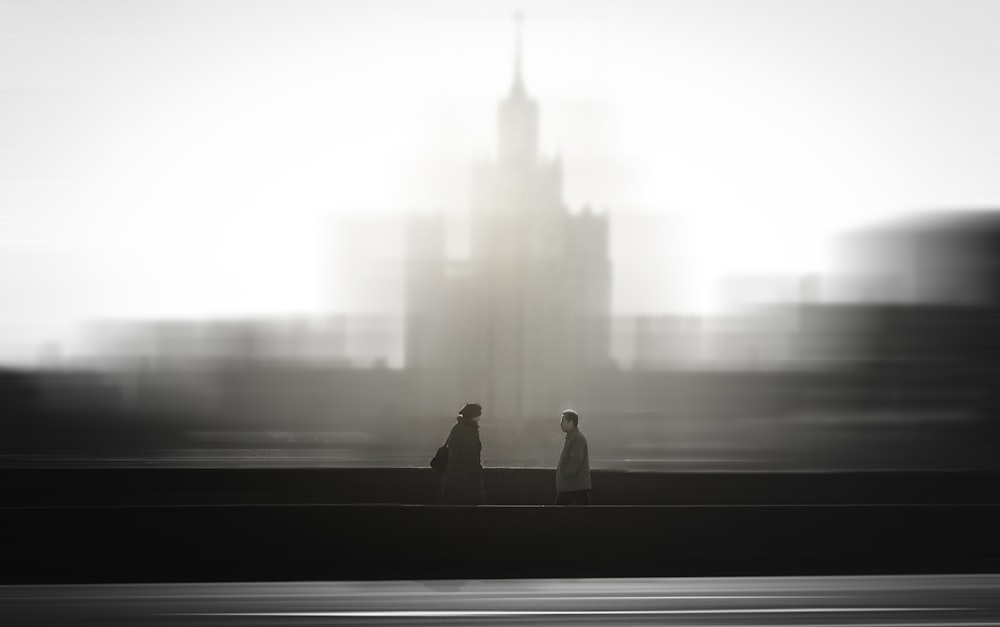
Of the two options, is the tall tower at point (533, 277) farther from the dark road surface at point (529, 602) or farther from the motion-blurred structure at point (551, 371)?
the dark road surface at point (529, 602)

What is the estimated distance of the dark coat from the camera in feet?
54.6

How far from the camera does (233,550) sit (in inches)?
583

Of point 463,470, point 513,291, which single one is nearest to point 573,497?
point 463,470

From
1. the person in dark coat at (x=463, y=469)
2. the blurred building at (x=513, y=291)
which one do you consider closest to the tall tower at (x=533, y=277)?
the blurred building at (x=513, y=291)

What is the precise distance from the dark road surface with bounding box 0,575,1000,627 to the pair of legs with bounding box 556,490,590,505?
1.34 m

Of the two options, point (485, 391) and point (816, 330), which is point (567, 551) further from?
point (485, 391)

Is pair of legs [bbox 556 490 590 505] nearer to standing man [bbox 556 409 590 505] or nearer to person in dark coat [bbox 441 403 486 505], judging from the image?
standing man [bbox 556 409 590 505]

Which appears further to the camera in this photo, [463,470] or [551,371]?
[551,371]

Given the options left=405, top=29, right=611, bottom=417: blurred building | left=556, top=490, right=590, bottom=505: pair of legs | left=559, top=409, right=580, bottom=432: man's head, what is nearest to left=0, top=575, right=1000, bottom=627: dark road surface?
left=556, top=490, right=590, bottom=505: pair of legs

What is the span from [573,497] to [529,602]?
3.61m

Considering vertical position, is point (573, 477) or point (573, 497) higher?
point (573, 477)

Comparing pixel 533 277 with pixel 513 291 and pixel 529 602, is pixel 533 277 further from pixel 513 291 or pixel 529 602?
pixel 529 602

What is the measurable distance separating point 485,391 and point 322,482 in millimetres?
77619

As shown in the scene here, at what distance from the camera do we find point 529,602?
1291 cm
